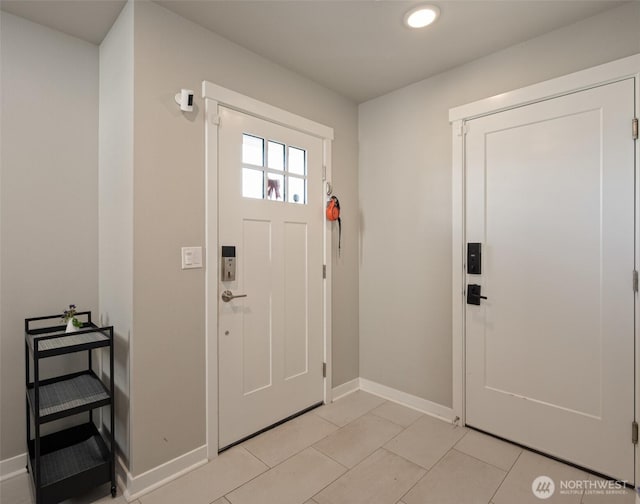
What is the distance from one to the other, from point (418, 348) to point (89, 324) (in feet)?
7.75

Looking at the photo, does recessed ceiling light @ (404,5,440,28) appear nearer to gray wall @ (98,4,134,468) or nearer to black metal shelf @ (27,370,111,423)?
gray wall @ (98,4,134,468)

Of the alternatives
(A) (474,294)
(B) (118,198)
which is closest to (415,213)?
(A) (474,294)

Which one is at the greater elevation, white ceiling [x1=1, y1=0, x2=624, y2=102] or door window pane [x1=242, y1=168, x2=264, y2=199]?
white ceiling [x1=1, y1=0, x2=624, y2=102]

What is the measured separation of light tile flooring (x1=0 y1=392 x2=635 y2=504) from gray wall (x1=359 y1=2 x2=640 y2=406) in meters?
0.47

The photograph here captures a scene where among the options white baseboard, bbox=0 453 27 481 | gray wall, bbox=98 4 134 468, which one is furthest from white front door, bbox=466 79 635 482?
white baseboard, bbox=0 453 27 481

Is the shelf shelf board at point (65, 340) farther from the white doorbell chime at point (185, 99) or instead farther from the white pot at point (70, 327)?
the white doorbell chime at point (185, 99)

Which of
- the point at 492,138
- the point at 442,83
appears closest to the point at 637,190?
the point at 492,138

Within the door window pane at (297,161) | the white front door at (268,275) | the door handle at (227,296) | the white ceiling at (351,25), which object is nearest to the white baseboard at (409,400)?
the white front door at (268,275)

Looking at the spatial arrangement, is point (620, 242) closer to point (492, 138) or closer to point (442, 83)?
point (492, 138)

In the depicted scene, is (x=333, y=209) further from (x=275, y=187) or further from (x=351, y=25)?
(x=351, y=25)

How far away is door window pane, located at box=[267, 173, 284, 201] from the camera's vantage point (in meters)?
2.49

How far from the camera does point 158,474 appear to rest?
6.21ft

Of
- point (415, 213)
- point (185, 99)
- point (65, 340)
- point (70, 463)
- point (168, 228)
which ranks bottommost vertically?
point (70, 463)

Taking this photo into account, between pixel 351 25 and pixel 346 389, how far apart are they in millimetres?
2813
